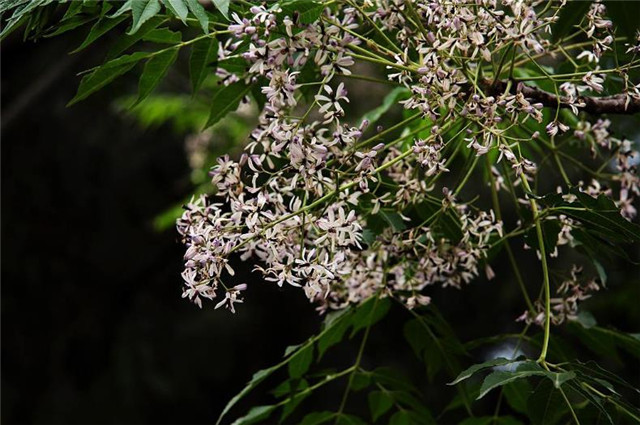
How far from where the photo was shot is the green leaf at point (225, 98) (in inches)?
50.9

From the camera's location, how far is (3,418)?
16.2 feet

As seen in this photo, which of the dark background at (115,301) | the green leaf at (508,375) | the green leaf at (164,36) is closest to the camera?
the green leaf at (508,375)

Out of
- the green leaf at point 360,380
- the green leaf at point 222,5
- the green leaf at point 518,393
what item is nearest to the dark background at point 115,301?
the green leaf at point 518,393

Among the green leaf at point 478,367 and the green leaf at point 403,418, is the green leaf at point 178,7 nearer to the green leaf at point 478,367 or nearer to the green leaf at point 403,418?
the green leaf at point 478,367

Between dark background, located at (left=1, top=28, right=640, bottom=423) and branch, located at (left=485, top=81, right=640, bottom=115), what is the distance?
366 centimetres

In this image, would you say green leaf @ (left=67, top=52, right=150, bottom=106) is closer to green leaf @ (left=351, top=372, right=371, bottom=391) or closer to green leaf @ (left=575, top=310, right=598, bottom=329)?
green leaf @ (left=351, top=372, right=371, bottom=391)

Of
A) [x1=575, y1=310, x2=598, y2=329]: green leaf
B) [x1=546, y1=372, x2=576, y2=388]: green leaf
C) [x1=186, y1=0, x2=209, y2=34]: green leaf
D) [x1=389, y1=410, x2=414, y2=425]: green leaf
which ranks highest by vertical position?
[x1=186, y1=0, x2=209, y2=34]: green leaf

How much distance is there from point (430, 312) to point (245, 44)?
57cm

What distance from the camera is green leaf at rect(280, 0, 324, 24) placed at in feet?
3.10

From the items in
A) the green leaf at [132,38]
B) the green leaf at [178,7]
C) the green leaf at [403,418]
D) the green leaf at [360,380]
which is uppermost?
the green leaf at [178,7]

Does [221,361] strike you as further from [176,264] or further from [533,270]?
[533,270]

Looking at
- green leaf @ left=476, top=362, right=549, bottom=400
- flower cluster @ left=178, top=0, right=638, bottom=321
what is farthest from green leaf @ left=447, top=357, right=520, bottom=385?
flower cluster @ left=178, top=0, right=638, bottom=321

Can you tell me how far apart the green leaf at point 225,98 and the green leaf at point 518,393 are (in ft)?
2.25

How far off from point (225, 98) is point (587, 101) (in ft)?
1.81
